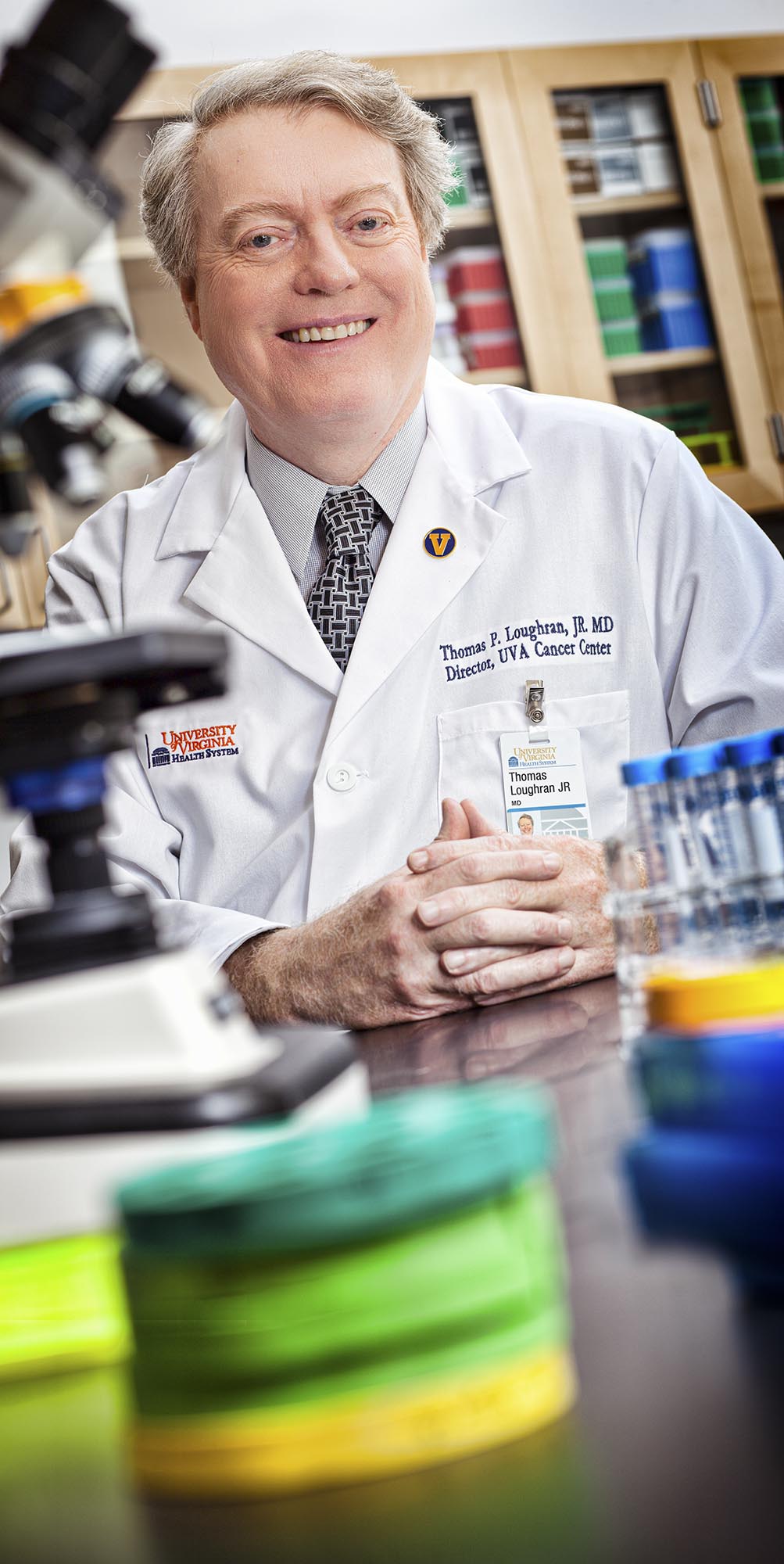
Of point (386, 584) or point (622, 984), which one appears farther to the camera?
point (386, 584)

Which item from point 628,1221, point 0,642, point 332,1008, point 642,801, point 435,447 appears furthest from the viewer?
point 435,447

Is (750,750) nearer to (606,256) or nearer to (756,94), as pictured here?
(606,256)

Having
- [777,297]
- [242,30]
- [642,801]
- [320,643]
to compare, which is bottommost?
[642,801]

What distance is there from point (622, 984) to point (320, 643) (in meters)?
0.83

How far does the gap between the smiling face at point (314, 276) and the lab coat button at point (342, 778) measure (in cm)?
40

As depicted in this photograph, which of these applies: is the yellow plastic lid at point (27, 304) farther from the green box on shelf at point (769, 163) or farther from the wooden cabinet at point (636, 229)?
the green box on shelf at point (769, 163)

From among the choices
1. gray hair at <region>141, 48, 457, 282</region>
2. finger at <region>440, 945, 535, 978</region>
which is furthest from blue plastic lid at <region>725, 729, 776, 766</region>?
gray hair at <region>141, 48, 457, 282</region>

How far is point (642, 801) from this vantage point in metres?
0.87

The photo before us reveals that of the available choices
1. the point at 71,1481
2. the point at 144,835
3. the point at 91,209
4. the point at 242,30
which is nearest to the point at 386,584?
the point at 144,835

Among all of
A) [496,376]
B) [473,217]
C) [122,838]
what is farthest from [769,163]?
[122,838]

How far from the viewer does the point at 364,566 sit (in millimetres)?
1731

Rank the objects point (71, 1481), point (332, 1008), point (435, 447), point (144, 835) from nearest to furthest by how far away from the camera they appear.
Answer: point (71, 1481) < point (332, 1008) < point (144, 835) < point (435, 447)

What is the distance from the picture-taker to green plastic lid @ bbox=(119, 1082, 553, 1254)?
0.31 metres

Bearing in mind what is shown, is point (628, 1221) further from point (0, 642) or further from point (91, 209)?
point (91, 209)
